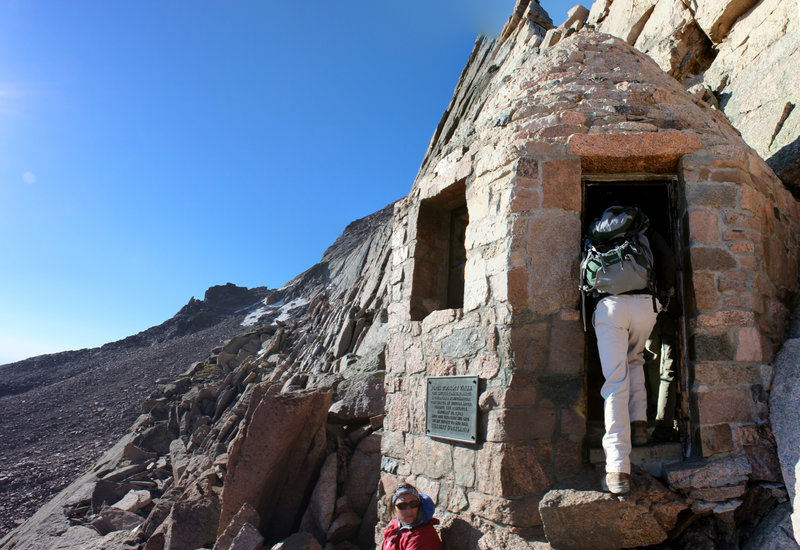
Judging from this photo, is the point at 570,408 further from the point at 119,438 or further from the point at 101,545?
the point at 119,438

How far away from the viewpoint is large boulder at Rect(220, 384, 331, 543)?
20.7 ft

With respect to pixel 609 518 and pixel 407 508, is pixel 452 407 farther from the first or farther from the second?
pixel 609 518

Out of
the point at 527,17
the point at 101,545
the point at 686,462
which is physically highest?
the point at 527,17

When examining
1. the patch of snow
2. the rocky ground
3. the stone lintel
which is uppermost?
the patch of snow

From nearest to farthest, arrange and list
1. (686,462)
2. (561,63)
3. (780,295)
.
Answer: (686,462), (780,295), (561,63)

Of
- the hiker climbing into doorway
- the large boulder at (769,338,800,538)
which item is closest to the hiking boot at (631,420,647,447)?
the hiker climbing into doorway

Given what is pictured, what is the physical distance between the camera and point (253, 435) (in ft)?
21.4

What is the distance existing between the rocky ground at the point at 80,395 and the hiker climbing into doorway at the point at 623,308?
15.5m

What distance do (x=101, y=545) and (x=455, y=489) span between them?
7841 millimetres

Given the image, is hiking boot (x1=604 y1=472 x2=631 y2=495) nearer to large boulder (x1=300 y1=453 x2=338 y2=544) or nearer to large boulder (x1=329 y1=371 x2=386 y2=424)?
large boulder (x1=300 y1=453 x2=338 y2=544)

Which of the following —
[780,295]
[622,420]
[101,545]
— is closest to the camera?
[622,420]

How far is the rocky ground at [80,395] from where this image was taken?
53.7 feet

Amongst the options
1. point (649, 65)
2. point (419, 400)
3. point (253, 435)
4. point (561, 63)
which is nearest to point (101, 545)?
point (253, 435)

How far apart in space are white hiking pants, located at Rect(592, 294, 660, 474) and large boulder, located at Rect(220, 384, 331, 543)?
4.24 meters
